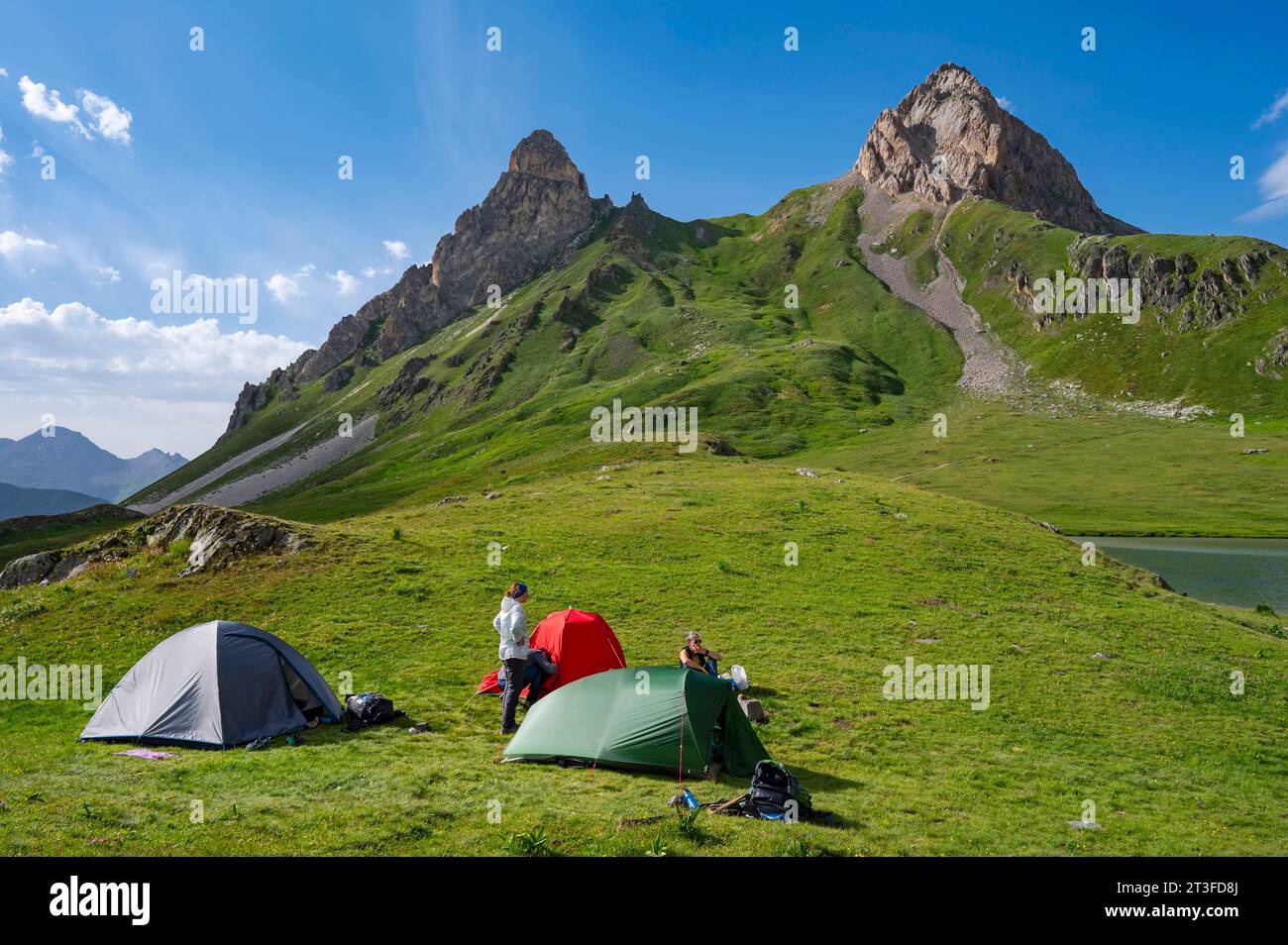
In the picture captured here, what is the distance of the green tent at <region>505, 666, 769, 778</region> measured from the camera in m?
15.3

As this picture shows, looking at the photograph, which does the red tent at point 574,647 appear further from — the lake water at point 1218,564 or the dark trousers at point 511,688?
the lake water at point 1218,564

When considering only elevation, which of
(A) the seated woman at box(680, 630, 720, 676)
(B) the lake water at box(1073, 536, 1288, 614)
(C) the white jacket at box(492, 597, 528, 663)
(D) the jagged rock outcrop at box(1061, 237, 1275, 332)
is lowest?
(B) the lake water at box(1073, 536, 1288, 614)

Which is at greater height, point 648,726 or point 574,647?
point 574,647

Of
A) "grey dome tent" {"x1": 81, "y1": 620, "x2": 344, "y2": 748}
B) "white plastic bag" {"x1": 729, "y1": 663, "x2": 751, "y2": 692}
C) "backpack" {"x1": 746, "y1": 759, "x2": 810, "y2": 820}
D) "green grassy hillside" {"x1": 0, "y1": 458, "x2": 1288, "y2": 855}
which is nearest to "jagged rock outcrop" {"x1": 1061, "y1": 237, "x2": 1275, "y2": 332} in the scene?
"green grassy hillside" {"x1": 0, "y1": 458, "x2": 1288, "y2": 855}

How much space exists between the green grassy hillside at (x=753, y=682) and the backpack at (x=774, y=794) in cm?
70

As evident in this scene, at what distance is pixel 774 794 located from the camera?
1300 centimetres

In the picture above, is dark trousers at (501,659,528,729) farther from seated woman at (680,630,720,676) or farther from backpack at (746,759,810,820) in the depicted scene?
backpack at (746,759,810,820)

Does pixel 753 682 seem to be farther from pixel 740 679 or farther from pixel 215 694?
pixel 215 694

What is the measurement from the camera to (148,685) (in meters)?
18.5

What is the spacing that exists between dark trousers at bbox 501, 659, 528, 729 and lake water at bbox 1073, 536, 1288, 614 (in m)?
51.8

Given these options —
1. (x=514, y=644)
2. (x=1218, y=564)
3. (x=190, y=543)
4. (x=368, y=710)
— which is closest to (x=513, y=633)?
(x=514, y=644)

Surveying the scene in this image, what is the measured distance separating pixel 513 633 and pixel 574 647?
3.35 m
